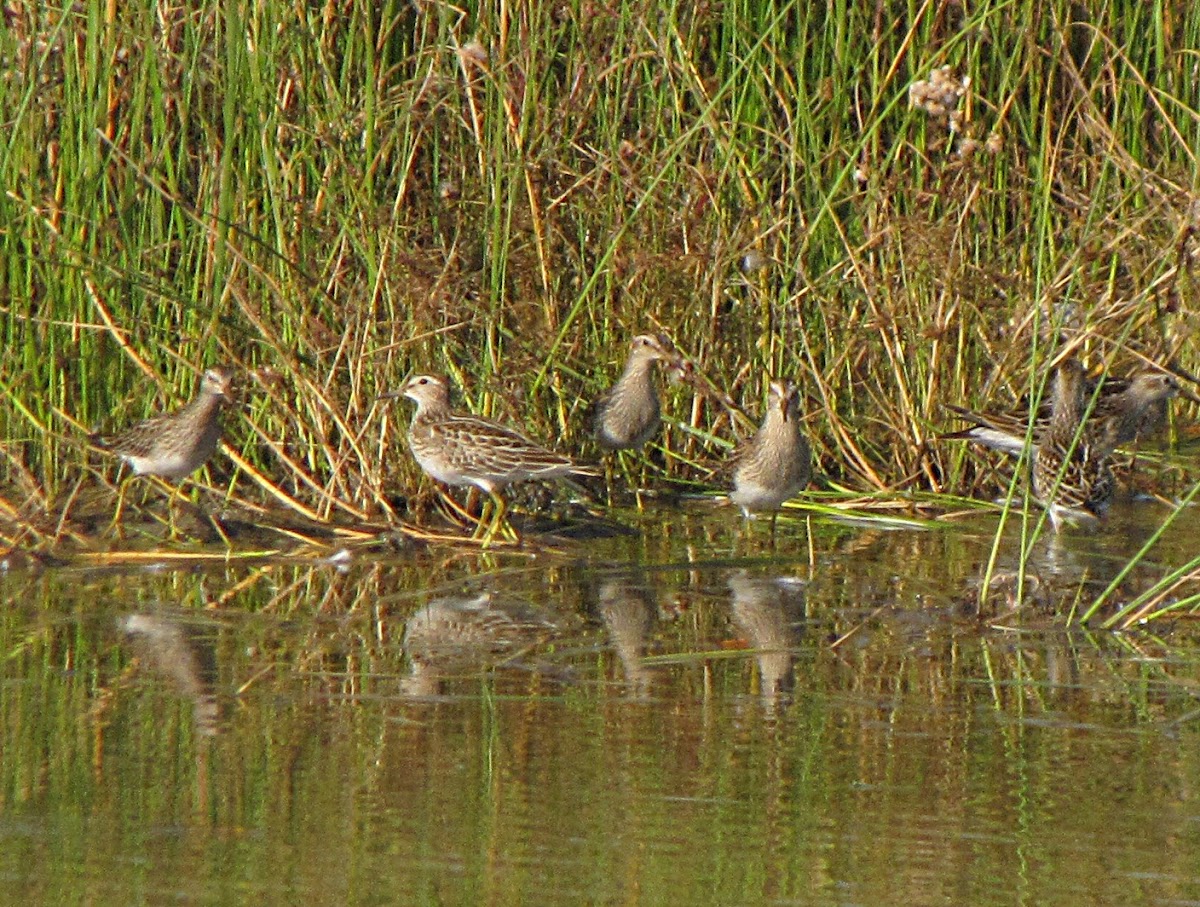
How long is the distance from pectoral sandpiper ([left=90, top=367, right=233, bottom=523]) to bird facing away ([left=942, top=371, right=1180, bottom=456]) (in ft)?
9.27

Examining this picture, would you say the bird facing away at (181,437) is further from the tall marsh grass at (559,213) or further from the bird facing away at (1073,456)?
the bird facing away at (1073,456)

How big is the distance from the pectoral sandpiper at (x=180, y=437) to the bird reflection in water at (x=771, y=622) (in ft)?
6.43

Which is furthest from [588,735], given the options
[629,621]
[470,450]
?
[470,450]

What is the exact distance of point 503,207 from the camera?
8.16 m

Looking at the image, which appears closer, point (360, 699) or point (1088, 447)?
point (360, 699)

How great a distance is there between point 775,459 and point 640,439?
726 mm

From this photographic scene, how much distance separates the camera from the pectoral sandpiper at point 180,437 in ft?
23.9

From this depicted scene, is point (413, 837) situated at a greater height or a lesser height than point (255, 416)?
greater

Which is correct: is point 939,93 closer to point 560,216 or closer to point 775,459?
point 775,459

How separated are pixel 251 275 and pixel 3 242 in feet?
2.98

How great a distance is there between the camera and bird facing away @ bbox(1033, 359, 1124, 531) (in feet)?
25.3

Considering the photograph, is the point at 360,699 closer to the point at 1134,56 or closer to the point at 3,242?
the point at 3,242

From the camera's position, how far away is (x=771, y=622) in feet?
20.9

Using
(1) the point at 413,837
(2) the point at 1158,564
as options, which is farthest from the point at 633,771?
(2) the point at 1158,564
